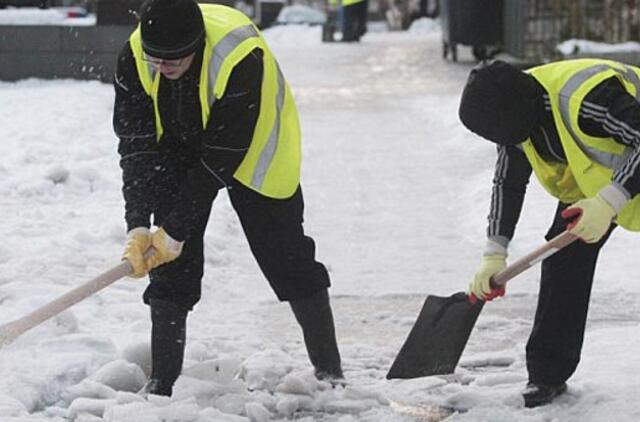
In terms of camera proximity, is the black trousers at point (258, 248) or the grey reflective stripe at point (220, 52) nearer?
the grey reflective stripe at point (220, 52)

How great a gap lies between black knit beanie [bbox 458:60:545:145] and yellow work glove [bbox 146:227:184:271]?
92 cm

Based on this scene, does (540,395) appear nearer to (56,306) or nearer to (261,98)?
(261,98)

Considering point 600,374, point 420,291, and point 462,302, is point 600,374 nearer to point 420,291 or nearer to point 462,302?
point 462,302

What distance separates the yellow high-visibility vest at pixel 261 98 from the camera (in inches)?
170

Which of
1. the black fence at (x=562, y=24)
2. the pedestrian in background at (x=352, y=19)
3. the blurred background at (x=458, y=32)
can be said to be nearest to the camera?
the blurred background at (x=458, y=32)

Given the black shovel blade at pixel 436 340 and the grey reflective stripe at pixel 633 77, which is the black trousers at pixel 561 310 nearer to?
the black shovel blade at pixel 436 340

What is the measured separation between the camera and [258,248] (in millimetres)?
4691

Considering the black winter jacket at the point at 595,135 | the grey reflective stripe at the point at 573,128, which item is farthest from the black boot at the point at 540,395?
the grey reflective stripe at the point at 573,128

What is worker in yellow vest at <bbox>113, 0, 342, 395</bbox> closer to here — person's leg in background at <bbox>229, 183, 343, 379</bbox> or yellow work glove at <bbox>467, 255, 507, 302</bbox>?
person's leg in background at <bbox>229, 183, 343, 379</bbox>

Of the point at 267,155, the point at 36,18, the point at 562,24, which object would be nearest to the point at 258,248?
the point at 267,155

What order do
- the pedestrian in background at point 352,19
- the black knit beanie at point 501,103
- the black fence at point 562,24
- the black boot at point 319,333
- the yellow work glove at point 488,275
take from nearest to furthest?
the black knit beanie at point 501,103 < the yellow work glove at point 488,275 < the black boot at point 319,333 < the black fence at point 562,24 < the pedestrian in background at point 352,19

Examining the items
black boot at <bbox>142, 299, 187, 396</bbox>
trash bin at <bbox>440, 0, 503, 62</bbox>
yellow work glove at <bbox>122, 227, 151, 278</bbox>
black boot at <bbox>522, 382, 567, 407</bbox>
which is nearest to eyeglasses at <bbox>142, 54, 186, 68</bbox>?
yellow work glove at <bbox>122, 227, 151, 278</bbox>

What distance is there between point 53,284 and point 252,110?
6.73 ft

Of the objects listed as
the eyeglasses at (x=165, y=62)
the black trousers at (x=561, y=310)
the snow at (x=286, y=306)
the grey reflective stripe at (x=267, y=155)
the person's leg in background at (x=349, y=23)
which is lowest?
the person's leg in background at (x=349, y=23)
